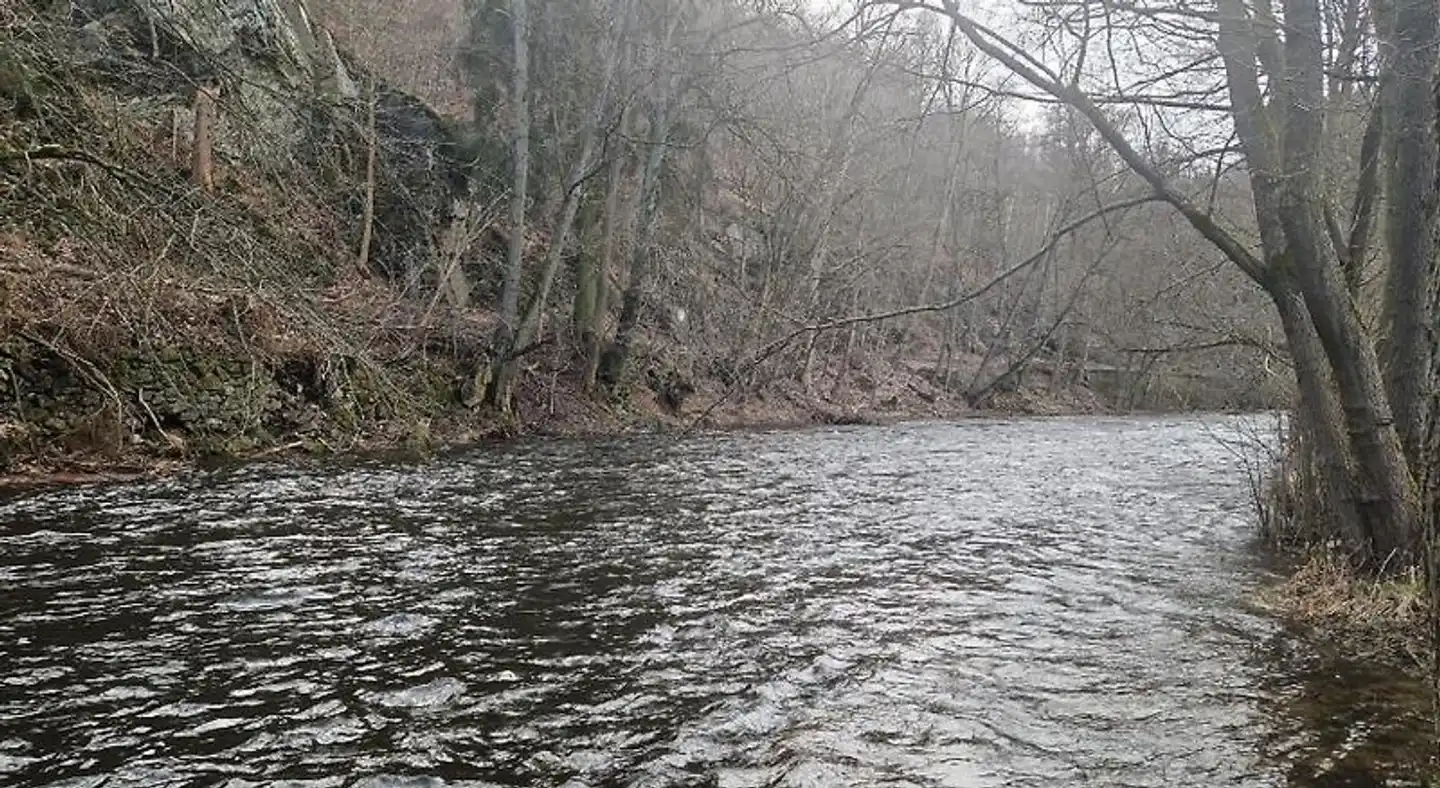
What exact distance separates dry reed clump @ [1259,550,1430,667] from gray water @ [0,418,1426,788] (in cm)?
33

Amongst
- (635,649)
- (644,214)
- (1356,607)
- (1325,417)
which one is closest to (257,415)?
(635,649)

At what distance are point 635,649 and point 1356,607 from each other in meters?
5.67

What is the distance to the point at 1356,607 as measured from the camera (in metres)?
8.12

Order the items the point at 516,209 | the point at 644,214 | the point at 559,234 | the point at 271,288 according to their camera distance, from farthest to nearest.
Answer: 1. the point at 644,214
2. the point at 559,234
3. the point at 516,209
4. the point at 271,288

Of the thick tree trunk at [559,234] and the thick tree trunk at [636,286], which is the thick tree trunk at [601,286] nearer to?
the thick tree trunk at [636,286]

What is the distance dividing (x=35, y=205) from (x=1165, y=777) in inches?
314

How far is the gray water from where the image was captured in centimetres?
504

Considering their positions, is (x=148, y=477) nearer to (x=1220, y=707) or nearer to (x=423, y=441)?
(x=423, y=441)

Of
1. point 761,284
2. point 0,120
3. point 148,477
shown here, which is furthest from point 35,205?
point 761,284

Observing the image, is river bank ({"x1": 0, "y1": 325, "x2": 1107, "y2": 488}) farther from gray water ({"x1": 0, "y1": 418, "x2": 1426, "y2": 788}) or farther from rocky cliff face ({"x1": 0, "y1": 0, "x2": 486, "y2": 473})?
gray water ({"x1": 0, "y1": 418, "x2": 1426, "y2": 788})

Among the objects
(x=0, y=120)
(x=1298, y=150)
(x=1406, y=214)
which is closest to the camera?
(x=0, y=120)

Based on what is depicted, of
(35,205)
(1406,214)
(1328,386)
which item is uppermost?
(1406,214)

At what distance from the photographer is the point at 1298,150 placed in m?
8.84

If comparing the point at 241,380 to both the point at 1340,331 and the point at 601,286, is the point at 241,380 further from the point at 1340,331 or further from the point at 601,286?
the point at 1340,331
